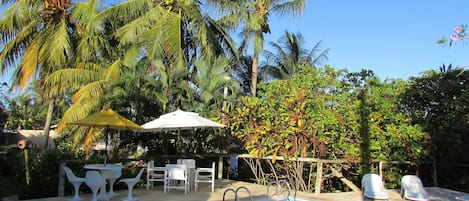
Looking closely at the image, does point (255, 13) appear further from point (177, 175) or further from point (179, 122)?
point (177, 175)

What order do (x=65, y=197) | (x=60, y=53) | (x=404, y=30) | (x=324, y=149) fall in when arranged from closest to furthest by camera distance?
(x=65, y=197) < (x=324, y=149) < (x=404, y=30) < (x=60, y=53)

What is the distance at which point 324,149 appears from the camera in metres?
9.04

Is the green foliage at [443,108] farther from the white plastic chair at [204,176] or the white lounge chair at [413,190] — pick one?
the white plastic chair at [204,176]

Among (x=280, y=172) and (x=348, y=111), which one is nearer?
(x=348, y=111)

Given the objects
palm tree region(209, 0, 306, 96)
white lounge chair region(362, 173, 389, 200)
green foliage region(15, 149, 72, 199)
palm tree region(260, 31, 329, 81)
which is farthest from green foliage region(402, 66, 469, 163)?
green foliage region(15, 149, 72, 199)

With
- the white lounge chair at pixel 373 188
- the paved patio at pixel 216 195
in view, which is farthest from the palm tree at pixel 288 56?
the white lounge chair at pixel 373 188

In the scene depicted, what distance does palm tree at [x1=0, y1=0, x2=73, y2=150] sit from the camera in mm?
12953

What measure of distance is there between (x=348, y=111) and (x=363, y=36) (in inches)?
241

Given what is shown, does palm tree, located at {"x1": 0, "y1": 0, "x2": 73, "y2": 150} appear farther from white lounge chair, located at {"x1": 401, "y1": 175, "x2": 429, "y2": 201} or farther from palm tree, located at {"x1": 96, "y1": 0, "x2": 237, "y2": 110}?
white lounge chair, located at {"x1": 401, "y1": 175, "x2": 429, "y2": 201}

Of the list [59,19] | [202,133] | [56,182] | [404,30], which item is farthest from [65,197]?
[404,30]

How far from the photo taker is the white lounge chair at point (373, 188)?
777 cm

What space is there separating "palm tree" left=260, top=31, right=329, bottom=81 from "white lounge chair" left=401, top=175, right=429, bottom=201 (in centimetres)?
1016

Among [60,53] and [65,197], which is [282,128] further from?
[60,53]

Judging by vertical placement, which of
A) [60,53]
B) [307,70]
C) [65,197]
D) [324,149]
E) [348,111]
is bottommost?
[65,197]
